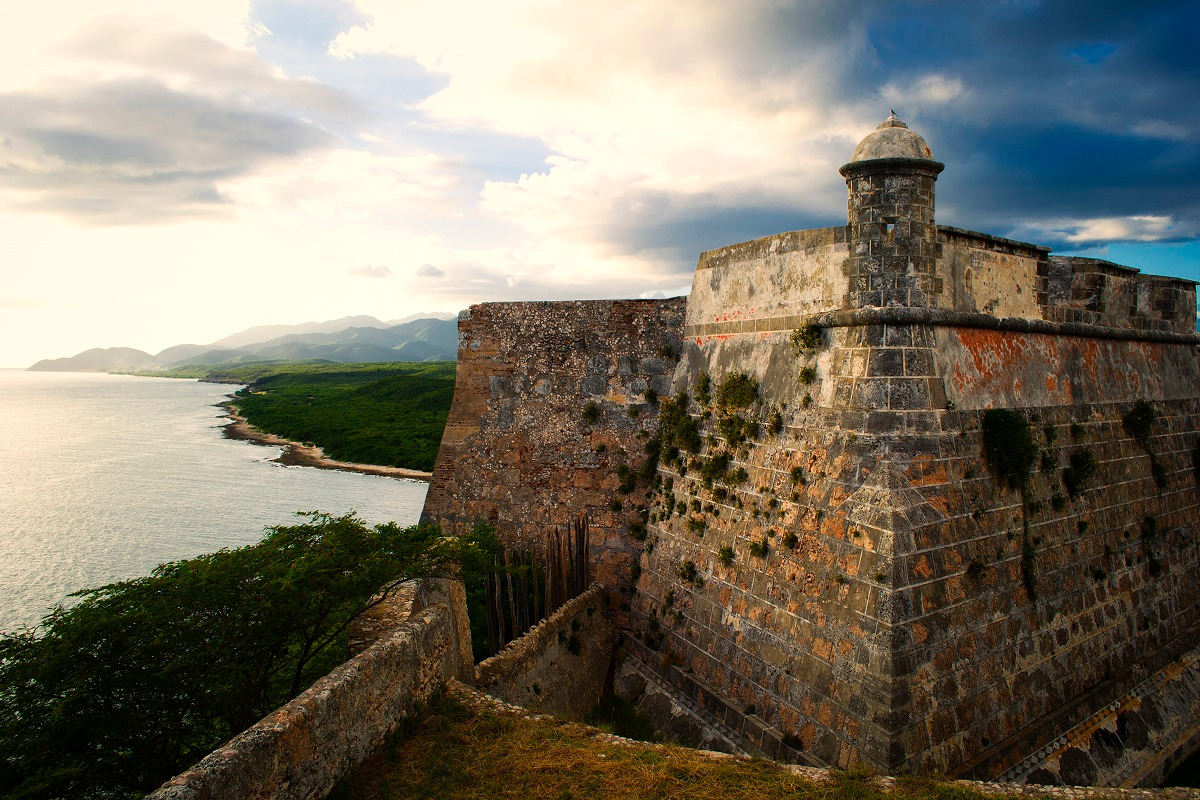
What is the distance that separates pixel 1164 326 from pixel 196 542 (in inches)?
1194

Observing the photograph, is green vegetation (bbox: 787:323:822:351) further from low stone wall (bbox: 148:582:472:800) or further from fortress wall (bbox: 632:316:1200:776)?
low stone wall (bbox: 148:582:472:800)

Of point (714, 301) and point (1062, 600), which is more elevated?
point (714, 301)

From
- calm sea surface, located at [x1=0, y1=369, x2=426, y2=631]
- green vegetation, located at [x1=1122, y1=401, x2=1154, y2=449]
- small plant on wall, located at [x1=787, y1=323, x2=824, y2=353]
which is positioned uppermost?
small plant on wall, located at [x1=787, y1=323, x2=824, y2=353]

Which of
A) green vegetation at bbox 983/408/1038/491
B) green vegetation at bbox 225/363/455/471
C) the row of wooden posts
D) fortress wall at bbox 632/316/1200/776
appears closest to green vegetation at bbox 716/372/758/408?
fortress wall at bbox 632/316/1200/776

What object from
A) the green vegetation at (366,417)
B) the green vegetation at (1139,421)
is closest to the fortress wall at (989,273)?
the green vegetation at (1139,421)

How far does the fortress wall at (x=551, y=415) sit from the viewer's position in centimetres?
1318

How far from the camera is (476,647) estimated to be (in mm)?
12094

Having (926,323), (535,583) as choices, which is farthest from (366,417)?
(926,323)

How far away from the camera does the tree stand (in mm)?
6246

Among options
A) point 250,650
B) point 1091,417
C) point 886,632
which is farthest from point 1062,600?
point 250,650

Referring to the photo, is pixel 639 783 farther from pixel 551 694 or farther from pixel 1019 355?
pixel 1019 355

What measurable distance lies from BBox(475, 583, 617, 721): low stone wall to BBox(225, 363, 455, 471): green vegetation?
23.7m

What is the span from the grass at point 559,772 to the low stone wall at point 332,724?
226 millimetres

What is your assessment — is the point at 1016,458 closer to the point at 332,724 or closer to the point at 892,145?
the point at 892,145
